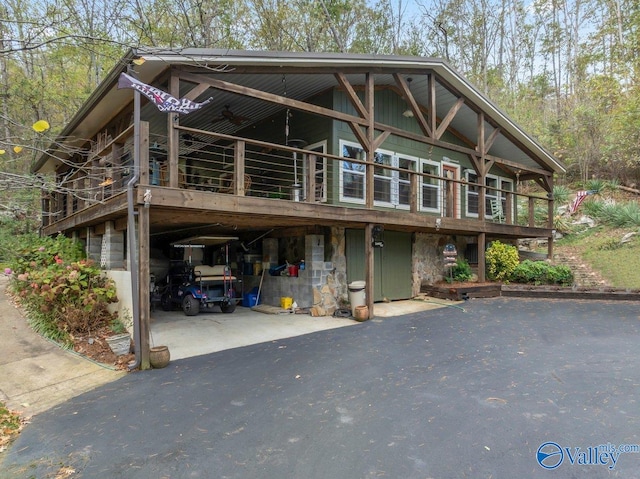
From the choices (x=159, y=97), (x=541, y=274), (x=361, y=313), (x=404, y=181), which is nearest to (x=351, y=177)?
(x=404, y=181)

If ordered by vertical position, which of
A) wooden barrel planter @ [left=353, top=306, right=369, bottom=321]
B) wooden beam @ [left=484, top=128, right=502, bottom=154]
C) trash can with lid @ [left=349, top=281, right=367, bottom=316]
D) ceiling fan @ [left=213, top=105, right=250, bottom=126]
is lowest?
wooden barrel planter @ [left=353, top=306, right=369, bottom=321]

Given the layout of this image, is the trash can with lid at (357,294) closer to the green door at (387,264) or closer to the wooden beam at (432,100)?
the green door at (387,264)

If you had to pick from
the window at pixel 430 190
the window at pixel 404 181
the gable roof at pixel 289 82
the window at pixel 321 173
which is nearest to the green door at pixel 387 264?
A: the window at pixel 404 181

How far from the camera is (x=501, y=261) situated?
466 inches

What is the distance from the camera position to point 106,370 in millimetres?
5316

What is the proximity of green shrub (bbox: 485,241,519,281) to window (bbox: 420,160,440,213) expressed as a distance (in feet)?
6.87

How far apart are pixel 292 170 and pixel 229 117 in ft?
6.93

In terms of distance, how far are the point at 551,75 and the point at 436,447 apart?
2967 centimetres

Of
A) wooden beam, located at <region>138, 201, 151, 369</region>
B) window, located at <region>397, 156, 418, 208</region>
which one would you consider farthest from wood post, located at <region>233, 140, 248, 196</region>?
window, located at <region>397, 156, 418, 208</region>

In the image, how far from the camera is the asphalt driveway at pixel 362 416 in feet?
9.53

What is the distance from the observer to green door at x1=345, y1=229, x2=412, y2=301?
9.88 metres

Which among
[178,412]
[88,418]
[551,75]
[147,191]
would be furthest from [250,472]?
[551,75]

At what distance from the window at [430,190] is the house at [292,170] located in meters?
0.04

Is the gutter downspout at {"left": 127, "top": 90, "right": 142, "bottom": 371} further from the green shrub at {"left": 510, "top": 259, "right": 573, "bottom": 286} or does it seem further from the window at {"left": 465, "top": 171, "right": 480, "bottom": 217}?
the window at {"left": 465, "top": 171, "right": 480, "bottom": 217}
